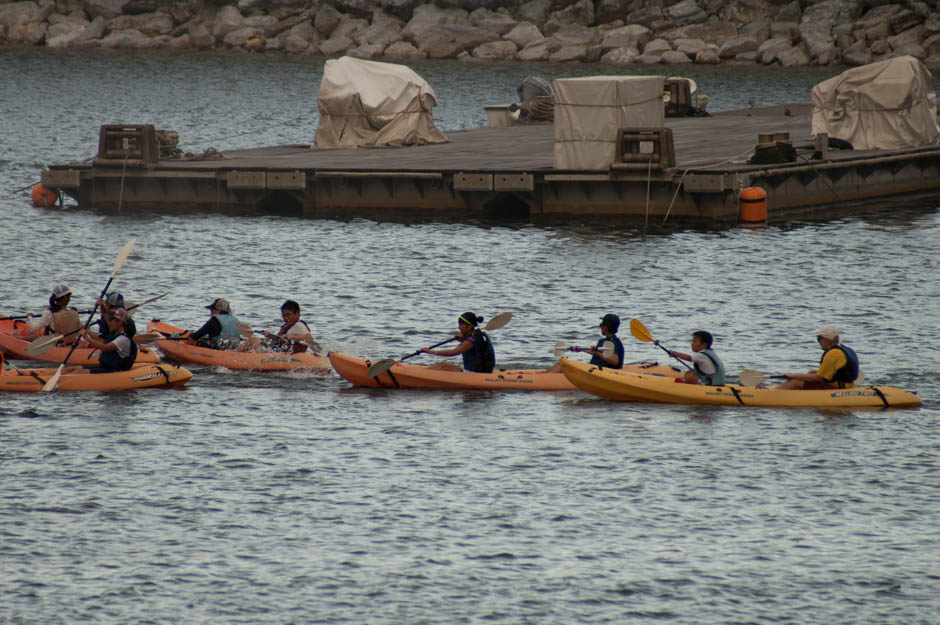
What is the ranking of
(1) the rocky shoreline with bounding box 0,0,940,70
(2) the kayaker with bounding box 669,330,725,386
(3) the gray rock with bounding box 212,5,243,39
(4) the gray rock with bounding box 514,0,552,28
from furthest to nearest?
(3) the gray rock with bounding box 212,5,243,39 < (4) the gray rock with bounding box 514,0,552,28 < (1) the rocky shoreline with bounding box 0,0,940,70 < (2) the kayaker with bounding box 669,330,725,386

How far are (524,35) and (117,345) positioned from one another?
101178mm

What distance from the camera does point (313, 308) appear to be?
105 feet

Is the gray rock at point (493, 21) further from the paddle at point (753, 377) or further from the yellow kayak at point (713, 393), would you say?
the paddle at point (753, 377)

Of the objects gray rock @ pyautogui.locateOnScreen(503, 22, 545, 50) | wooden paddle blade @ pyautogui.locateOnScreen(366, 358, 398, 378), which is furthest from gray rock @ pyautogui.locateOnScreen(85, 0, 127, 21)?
wooden paddle blade @ pyautogui.locateOnScreen(366, 358, 398, 378)

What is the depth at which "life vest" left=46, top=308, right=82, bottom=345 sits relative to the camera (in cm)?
2653

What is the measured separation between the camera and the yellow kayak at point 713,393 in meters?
23.2

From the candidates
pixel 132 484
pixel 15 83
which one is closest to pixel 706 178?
pixel 132 484

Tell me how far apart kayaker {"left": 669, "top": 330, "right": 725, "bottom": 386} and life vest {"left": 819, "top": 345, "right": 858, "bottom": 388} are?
185 cm

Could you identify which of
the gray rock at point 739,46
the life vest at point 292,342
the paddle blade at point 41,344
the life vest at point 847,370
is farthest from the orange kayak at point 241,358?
the gray rock at point 739,46

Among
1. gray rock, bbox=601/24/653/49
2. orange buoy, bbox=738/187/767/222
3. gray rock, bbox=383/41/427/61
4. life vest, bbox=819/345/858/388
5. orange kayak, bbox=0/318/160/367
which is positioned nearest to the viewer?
life vest, bbox=819/345/858/388

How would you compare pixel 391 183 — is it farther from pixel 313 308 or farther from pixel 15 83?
pixel 15 83

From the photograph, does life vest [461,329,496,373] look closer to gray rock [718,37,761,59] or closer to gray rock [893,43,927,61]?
gray rock [893,43,927,61]

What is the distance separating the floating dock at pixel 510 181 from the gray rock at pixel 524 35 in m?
74.6

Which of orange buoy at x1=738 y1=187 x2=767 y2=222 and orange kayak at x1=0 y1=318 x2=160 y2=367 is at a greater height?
orange buoy at x1=738 y1=187 x2=767 y2=222
